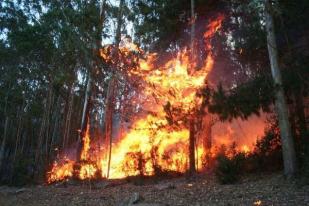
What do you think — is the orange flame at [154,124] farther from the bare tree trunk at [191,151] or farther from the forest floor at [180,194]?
the forest floor at [180,194]

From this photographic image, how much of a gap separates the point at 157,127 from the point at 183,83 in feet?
7.65

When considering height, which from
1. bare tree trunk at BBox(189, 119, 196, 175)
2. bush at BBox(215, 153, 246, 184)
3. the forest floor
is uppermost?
bare tree trunk at BBox(189, 119, 196, 175)

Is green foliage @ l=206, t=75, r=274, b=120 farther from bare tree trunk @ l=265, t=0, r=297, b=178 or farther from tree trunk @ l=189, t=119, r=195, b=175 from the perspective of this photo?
tree trunk @ l=189, t=119, r=195, b=175

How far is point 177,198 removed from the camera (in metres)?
9.91

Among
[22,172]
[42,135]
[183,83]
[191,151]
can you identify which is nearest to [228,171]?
[191,151]

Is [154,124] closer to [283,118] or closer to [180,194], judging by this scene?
[180,194]

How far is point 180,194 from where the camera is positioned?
34.3 feet

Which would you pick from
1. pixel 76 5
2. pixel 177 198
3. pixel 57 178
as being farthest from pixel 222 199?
pixel 76 5

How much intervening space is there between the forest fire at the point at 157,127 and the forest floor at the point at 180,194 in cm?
101

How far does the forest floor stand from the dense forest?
1.91 feet

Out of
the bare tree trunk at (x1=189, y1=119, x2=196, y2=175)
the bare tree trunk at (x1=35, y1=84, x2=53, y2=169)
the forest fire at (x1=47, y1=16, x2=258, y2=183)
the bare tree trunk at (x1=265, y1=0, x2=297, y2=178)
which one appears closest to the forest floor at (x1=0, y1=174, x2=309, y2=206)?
the bare tree trunk at (x1=189, y1=119, x2=196, y2=175)

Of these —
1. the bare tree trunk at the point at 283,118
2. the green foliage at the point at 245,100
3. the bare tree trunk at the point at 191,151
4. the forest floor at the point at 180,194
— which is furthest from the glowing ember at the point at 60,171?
the bare tree trunk at the point at 283,118

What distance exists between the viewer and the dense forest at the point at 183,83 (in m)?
12.0

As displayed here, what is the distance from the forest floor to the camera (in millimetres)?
8812
